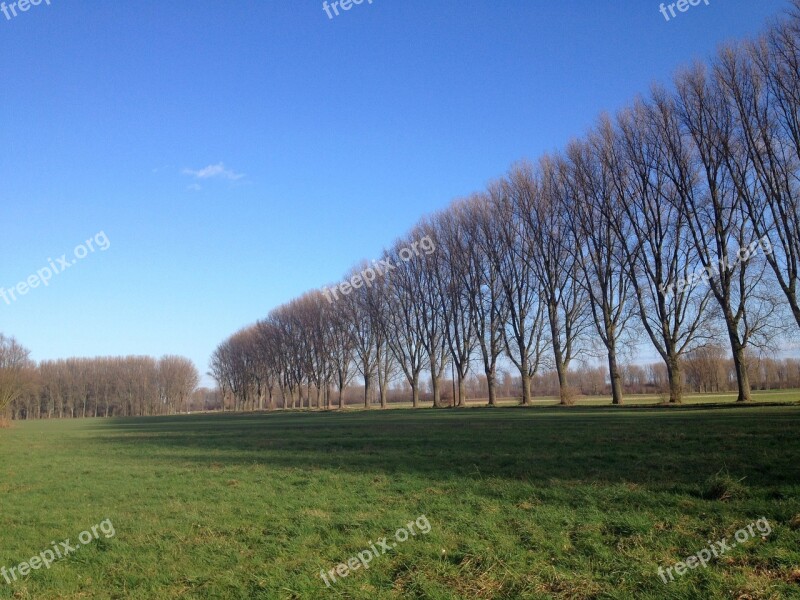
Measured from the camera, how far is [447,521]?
28.9ft

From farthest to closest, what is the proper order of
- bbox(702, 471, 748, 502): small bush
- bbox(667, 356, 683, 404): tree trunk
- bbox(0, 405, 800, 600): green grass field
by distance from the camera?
1. bbox(667, 356, 683, 404): tree trunk
2. bbox(702, 471, 748, 502): small bush
3. bbox(0, 405, 800, 600): green grass field

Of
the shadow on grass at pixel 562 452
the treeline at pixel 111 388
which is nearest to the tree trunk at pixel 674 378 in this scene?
the shadow on grass at pixel 562 452

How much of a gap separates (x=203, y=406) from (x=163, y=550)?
19832 centimetres

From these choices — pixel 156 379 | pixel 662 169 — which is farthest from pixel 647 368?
pixel 156 379

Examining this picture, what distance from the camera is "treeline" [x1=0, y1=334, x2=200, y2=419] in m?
131

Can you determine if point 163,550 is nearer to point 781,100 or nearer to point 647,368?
point 781,100
